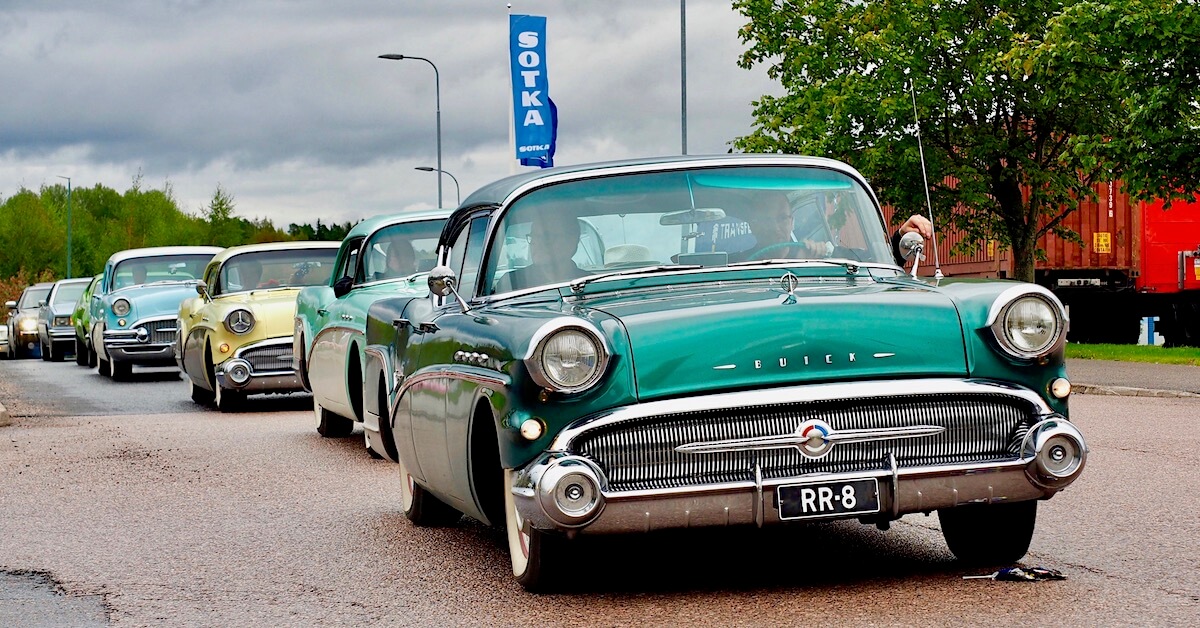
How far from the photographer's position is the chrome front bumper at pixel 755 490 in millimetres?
5273

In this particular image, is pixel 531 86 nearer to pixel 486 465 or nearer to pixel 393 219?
pixel 393 219

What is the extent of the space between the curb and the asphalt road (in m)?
6.44

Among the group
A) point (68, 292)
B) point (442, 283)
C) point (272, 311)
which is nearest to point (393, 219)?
point (272, 311)

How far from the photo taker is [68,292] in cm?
3822

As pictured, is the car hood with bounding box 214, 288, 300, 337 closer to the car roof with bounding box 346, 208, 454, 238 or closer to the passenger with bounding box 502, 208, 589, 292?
the car roof with bounding box 346, 208, 454, 238

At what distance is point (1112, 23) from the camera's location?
2300 cm

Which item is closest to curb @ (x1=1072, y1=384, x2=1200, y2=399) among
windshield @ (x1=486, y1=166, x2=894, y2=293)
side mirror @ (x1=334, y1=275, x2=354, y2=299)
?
side mirror @ (x1=334, y1=275, x2=354, y2=299)

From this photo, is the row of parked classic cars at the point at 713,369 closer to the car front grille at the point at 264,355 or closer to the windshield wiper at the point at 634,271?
the windshield wiper at the point at 634,271

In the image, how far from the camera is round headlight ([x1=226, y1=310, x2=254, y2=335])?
16203 millimetres

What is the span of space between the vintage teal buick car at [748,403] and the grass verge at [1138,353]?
1783cm

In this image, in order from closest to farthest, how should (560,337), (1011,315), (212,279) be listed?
(560,337) → (1011,315) → (212,279)

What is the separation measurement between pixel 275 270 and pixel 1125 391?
8957 mm

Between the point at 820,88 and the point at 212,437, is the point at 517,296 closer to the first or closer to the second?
the point at 212,437

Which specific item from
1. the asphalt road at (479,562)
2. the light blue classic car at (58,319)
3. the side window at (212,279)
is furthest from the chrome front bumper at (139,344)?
the light blue classic car at (58,319)
